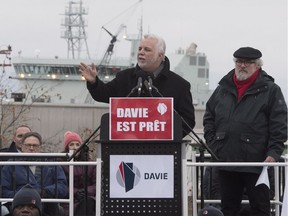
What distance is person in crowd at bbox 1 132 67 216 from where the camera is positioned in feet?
31.9

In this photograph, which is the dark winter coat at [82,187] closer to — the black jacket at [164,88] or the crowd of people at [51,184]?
the crowd of people at [51,184]

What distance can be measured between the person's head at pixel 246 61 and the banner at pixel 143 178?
62.6 inches

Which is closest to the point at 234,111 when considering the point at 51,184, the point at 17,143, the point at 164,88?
the point at 164,88

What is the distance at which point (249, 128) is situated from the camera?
358 inches

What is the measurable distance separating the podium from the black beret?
1.44 meters

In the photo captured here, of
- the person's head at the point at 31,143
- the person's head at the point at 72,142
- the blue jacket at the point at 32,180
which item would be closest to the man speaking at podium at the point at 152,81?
the blue jacket at the point at 32,180

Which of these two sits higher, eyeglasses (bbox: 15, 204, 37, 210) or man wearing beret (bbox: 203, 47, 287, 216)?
man wearing beret (bbox: 203, 47, 287, 216)

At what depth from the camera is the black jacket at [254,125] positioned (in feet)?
29.8

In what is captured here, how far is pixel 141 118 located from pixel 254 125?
5.01 ft

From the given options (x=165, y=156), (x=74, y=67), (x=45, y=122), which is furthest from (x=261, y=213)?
(x=74, y=67)

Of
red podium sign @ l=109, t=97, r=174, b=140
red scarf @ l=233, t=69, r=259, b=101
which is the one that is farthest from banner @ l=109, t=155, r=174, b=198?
red scarf @ l=233, t=69, r=259, b=101

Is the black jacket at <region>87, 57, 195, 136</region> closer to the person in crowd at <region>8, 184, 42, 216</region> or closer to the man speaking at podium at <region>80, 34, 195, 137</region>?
the man speaking at podium at <region>80, 34, 195, 137</region>

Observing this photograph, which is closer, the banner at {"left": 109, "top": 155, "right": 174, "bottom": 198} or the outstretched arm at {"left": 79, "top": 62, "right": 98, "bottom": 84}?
the banner at {"left": 109, "top": 155, "right": 174, "bottom": 198}

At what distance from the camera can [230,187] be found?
9.33m
